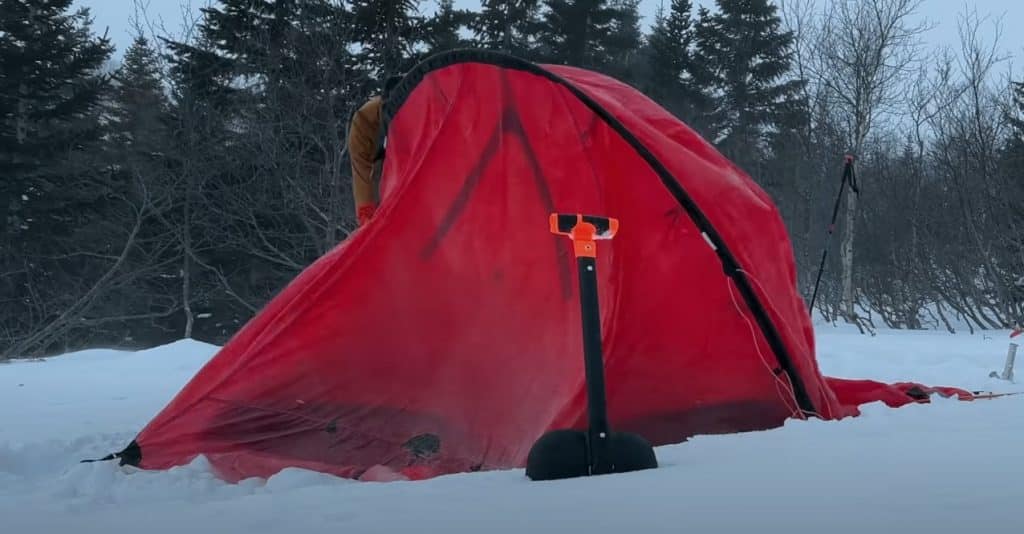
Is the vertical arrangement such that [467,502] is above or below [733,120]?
below

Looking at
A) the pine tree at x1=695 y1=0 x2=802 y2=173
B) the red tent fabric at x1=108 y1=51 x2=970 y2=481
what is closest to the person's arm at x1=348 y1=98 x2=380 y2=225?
the red tent fabric at x1=108 y1=51 x2=970 y2=481

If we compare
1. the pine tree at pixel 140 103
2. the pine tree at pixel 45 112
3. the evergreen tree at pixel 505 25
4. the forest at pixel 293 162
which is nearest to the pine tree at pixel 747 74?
the forest at pixel 293 162

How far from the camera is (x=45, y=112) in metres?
15.7

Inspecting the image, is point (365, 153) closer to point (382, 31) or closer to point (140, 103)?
point (382, 31)

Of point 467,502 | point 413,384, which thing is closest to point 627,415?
point 413,384

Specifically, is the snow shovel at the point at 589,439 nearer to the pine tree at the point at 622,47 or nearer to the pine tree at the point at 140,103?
the pine tree at the point at 140,103

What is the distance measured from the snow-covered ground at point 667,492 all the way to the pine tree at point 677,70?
15774mm

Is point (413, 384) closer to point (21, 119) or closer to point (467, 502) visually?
point (467, 502)

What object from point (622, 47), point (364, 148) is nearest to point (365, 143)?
point (364, 148)

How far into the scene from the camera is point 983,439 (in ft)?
8.32

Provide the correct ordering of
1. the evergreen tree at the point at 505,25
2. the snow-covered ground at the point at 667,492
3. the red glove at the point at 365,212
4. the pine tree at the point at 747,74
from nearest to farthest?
the snow-covered ground at the point at 667,492, the red glove at the point at 365,212, the evergreen tree at the point at 505,25, the pine tree at the point at 747,74

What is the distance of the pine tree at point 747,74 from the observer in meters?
18.1

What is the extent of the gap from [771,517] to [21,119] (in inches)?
692

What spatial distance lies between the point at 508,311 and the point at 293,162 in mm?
10232
